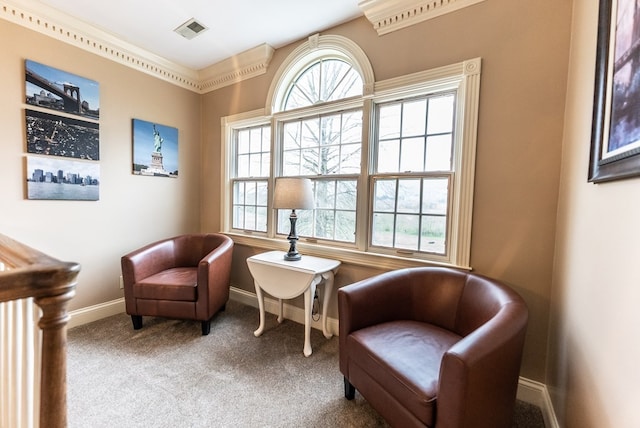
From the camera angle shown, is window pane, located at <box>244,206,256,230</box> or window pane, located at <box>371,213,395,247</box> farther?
window pane, located at <box>244,206,256,230</box>

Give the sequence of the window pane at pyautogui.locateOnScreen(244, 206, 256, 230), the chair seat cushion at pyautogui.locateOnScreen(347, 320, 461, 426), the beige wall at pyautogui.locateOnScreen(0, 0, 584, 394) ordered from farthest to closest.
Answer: the window pane at pyautogui.locateOnScreen(244, 206, 256, 230)
the beige wall at pyautogui.locateOnScreen(0, 0, 584, 394)
the chair seat cushion at pyautogui.locateOnScreen(347, 320, 461, 426)

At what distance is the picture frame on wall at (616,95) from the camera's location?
32.0 inches

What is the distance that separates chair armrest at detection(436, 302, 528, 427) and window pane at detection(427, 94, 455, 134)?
4.42ft

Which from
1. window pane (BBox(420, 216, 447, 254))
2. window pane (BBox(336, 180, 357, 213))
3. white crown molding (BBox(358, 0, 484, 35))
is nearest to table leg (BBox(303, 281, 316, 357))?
window pane (BBox(336, 180, 357, 213))

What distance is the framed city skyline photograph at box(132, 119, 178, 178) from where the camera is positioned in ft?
9.31

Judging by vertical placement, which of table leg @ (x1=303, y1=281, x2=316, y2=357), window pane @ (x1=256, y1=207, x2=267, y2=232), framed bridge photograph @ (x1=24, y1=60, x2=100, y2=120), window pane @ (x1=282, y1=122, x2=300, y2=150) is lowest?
table leg @ (x1=303, y1=281, x2=316, y2=357)

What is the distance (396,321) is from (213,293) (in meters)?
1.54

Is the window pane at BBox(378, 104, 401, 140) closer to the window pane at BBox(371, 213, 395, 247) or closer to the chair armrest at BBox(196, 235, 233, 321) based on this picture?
the window pane at BBox(371, 213, 395, 247)

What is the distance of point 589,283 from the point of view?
1127 mm

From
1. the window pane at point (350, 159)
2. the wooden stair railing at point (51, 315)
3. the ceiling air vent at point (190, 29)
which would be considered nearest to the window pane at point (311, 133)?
the window pane at point (350, 159)

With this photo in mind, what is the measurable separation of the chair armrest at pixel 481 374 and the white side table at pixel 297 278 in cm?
114

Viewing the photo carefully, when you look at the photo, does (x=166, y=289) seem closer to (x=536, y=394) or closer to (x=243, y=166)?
(x=243, y=166)

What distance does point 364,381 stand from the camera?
1.43m

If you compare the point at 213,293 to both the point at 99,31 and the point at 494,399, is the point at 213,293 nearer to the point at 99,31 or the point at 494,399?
the point at 494,399
